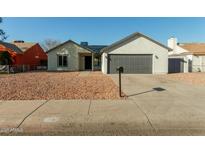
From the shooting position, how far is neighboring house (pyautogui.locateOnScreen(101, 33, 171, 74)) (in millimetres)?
24062

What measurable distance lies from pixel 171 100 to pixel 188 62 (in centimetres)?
2224

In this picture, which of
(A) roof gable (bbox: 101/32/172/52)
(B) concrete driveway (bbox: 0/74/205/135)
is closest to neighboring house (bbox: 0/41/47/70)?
(A) roof gable (bbox: 101/32/172/52)

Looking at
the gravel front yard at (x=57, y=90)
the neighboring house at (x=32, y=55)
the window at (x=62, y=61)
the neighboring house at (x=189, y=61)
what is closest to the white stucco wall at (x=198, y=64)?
the neighboring house at (x=189, y=61)

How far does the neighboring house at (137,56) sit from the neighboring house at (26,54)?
1360cm

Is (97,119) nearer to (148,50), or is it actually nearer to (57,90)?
(57,90)

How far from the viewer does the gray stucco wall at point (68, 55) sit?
95.1 ft

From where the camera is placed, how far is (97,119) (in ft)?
19.2

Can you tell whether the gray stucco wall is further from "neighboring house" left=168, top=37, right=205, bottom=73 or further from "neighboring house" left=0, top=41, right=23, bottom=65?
"neighboring house" left=168, top=37, right=205, bottom=73

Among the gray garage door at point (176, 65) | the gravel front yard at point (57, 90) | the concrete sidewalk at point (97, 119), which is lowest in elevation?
the concrete sidewalk at point (97, 119)

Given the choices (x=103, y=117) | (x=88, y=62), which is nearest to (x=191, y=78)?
(x=103, y=117)

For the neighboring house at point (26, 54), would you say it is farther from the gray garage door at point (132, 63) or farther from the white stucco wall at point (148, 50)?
the white stucco wall at point (148, 50)

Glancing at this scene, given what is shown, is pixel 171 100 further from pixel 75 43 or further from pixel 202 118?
pixel 75 43
